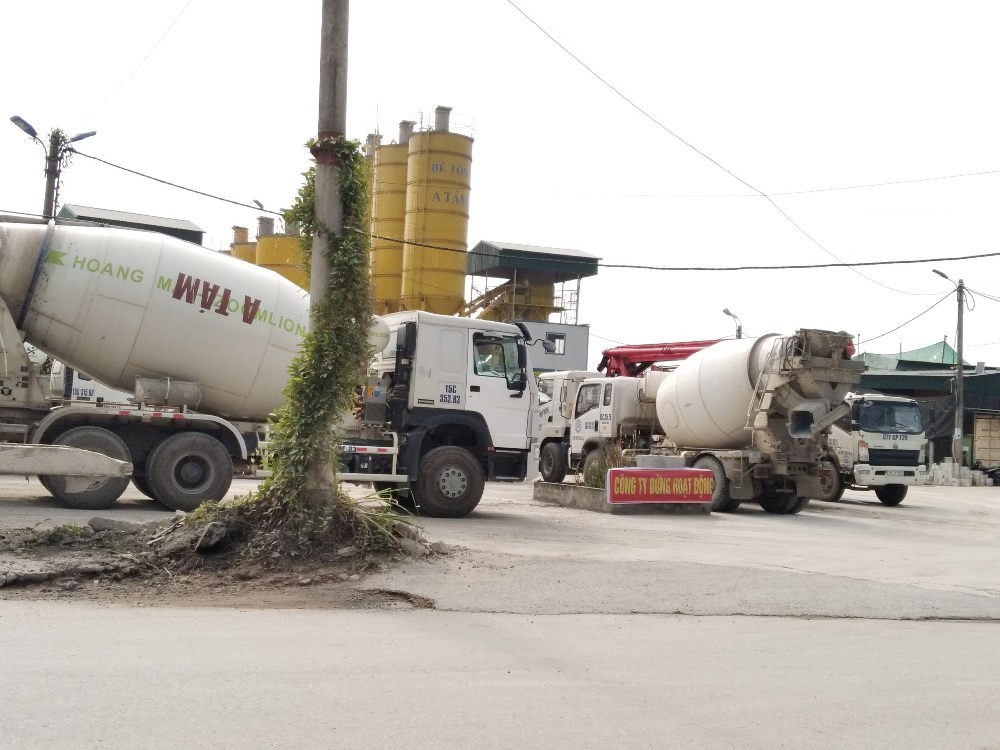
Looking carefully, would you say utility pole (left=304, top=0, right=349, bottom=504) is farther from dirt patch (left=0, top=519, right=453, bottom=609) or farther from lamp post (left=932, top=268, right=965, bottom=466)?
lamp post (left=932, top=268, right=965, bottom=466)

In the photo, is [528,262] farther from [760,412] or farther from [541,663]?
[541,663]

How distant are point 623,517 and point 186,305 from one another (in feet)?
26.7

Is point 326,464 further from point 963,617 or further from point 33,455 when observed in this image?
point 963,617

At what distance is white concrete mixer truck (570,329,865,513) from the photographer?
1814 cm

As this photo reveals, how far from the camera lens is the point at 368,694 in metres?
5.00

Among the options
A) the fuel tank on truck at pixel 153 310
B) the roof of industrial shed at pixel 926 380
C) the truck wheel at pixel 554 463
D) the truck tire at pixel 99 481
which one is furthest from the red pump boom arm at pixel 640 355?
the roof of industrial shed at pixel 926 380

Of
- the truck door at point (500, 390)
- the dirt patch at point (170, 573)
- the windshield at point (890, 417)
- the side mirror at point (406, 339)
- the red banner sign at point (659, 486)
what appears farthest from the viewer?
the windshield at point (890, 417)

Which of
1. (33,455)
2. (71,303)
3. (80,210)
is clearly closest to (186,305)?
(71,303)

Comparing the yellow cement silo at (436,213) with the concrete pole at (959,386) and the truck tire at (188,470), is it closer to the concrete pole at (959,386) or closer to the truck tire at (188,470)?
the concrete pole at (959,386)

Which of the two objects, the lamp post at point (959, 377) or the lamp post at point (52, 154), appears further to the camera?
the lamp post at point (959, 377)

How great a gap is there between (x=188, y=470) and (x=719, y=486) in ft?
33.8

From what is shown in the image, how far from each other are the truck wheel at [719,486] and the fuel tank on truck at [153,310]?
29.9 ft

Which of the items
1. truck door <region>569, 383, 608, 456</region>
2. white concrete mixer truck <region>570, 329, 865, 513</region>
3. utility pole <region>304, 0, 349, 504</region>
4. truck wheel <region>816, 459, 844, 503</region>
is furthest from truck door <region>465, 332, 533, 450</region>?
truck wheel <region>816, 459, 844, 503</region>

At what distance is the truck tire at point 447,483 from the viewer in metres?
14.8
